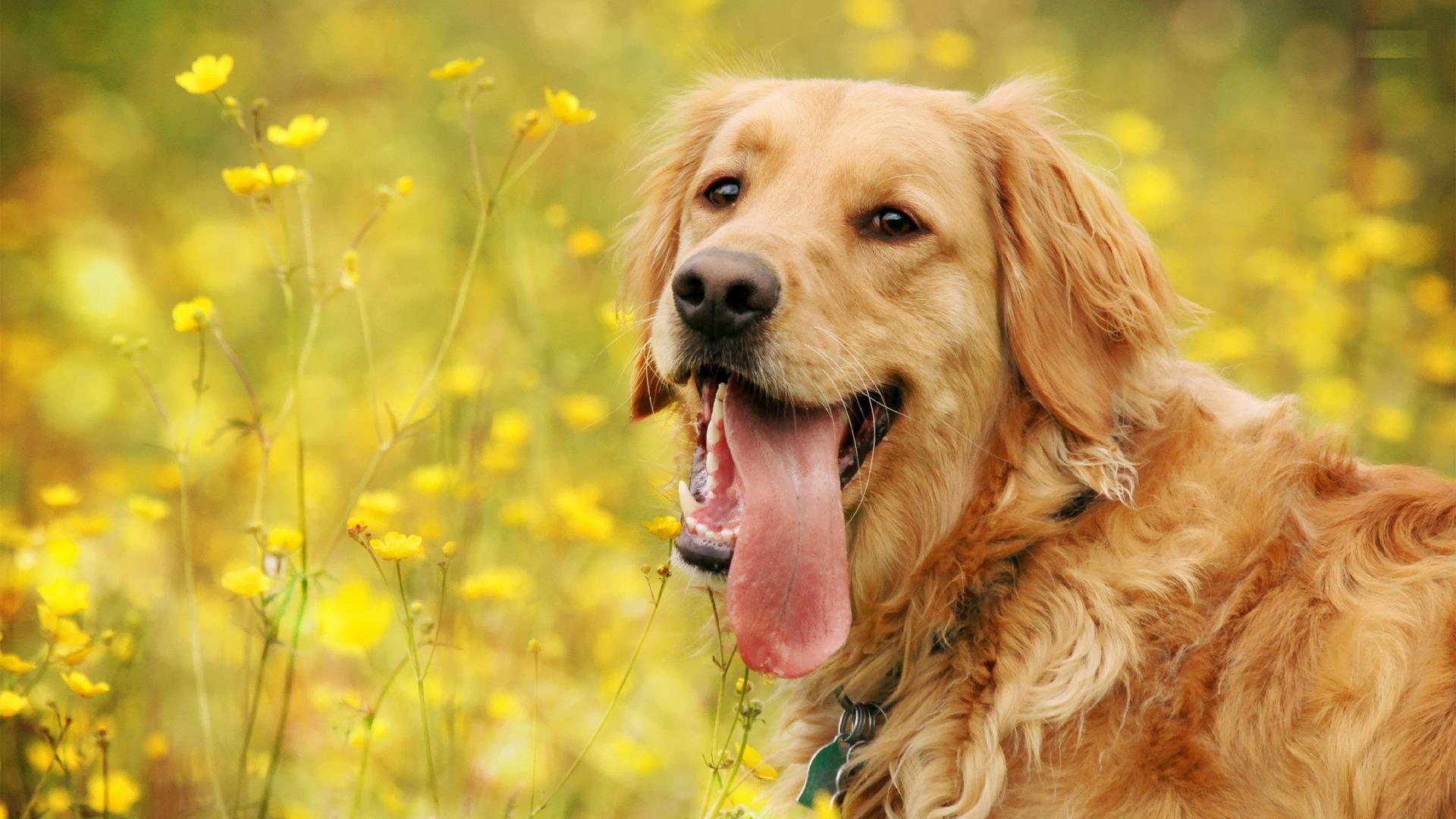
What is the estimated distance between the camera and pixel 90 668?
328cm

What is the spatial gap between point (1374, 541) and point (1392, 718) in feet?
1.24

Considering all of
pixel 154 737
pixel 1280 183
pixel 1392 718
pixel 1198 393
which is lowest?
pixel 1280 183

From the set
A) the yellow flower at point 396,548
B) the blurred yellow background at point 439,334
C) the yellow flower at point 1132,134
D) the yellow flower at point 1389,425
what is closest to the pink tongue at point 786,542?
the blurred yellow background at point 439,334

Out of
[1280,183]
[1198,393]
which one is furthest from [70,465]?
[1280,183]

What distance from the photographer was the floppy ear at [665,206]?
11.6 feet

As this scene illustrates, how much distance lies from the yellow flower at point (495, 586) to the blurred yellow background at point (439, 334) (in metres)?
0.02

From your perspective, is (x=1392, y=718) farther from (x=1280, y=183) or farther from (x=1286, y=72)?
(x=1286, y=72)

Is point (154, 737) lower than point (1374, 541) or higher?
lower

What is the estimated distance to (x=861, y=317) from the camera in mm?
2906

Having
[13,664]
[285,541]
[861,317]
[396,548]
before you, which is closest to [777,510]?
[861,317]

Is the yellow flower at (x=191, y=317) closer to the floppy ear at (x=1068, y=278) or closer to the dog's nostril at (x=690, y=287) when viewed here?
the dog's nostril at (x=690, y=287)

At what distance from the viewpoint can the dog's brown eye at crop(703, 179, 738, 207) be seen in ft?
10.8

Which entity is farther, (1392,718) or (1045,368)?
(1045,368)

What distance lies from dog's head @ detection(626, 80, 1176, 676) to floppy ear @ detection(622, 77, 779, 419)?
22cm
